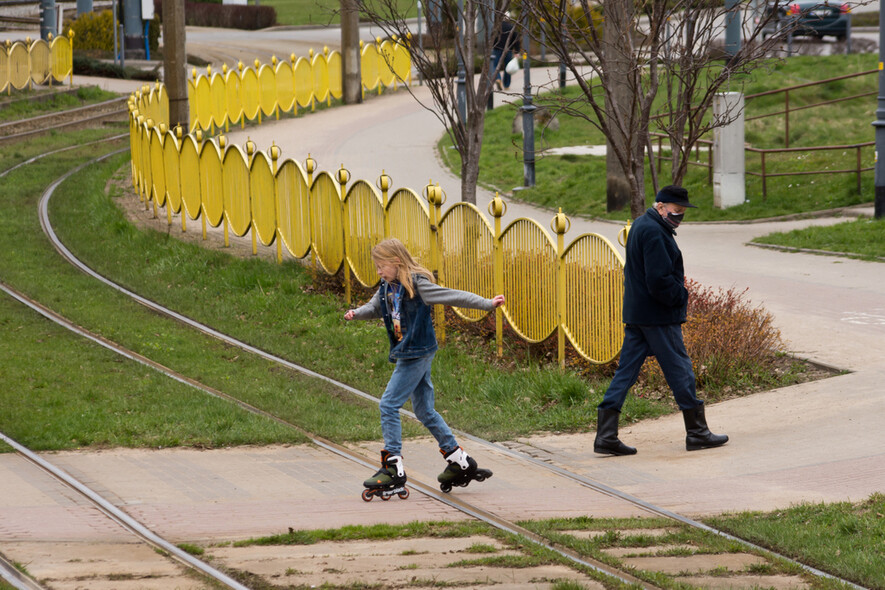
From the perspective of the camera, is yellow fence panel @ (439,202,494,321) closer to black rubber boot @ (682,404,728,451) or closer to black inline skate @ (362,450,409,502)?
black rubber boot @ (682,404,728,451)

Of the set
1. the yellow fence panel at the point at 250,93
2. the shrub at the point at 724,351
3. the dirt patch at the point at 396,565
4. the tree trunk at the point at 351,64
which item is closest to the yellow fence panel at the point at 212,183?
the shrub at the point at 724,351

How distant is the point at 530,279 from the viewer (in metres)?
10.4

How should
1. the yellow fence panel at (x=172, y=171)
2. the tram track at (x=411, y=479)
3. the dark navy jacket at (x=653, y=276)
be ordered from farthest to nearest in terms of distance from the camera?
the yellow fence panel at (x=172, y=171), the dark navy jacket at (x=653, y=276), the tram track at (x=411, y=479)

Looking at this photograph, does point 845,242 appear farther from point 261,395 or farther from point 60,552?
point 60,552

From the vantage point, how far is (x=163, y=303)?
13.6m

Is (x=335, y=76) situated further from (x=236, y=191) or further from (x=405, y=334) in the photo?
(x=405, y=334)

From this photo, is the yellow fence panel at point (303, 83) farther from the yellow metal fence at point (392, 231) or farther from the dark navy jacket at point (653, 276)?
the dark navy jacket at point (653, 276)

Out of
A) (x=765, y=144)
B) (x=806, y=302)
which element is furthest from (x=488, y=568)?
(x=765, y=144)

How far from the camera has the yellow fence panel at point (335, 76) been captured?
3055 centimetres

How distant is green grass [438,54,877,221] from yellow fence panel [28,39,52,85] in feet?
39.4

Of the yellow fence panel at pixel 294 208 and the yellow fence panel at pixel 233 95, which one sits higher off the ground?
the yellow fence panel at pixel 233 95

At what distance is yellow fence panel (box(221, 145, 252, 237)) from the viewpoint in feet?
51.2

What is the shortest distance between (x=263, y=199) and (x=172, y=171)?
334cm

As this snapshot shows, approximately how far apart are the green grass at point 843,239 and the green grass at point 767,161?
1595mm
